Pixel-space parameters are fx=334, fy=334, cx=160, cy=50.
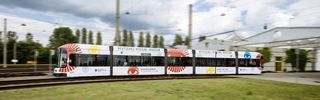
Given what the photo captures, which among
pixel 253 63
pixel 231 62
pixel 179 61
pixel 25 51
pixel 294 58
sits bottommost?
pixel 253 63

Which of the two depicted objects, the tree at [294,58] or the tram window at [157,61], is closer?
the tram window at [157,61]

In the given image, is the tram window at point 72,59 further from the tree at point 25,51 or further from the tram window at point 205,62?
the tree at point 25,51

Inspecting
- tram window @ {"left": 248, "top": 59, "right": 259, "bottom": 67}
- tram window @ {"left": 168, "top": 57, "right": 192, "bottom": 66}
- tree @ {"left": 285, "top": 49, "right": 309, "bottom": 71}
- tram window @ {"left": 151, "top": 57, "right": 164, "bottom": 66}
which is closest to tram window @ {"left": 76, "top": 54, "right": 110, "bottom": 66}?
tram window @ {"left": 151, "top": 57, "right": 164, "bottom": 66}

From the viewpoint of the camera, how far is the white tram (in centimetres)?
2409

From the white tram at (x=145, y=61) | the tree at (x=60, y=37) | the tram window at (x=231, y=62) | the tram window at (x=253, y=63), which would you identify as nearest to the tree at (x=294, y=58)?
the white tram at (x=145, y=61)

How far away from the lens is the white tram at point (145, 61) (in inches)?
949

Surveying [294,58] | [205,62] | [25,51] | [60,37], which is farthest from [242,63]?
[60,37]

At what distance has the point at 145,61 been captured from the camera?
28250mm

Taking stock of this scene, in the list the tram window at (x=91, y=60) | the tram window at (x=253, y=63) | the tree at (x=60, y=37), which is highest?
the tree at (x=60, y=37)

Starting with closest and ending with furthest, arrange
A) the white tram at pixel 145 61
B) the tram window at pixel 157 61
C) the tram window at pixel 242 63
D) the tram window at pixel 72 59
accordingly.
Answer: the tram window at pixel 72 59, the white tram at pixel 145 61, the tram window at pixel 157 61, the tram window at pixel 242 63

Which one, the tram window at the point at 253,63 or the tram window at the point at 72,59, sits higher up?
the tram window at the point at 72,59

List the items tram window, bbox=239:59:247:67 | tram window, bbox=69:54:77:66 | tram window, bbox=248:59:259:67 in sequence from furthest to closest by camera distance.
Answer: tram window, bbox=248:59:259:67 < tram window, bbox=239:59:247:67 < tram window, bbox=69:54:77:66

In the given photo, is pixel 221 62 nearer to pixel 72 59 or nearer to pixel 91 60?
pixel 91 60

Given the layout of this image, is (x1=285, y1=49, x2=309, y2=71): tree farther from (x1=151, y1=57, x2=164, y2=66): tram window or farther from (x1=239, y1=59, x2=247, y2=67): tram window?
(x1=151, y1=57, x2=164, y2=66): tram window
